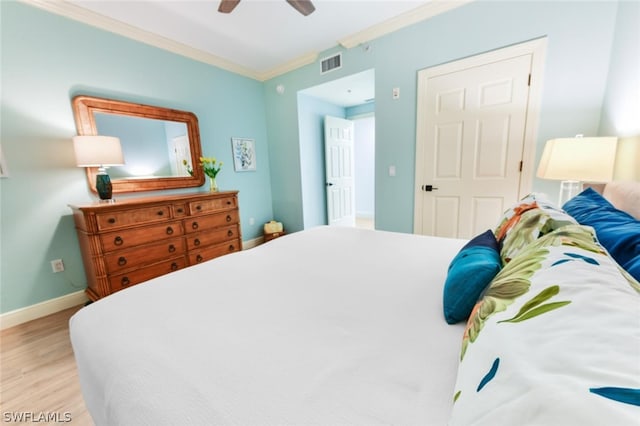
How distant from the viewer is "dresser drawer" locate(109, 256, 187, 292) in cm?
211

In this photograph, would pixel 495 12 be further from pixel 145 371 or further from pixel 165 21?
pixel 145 371

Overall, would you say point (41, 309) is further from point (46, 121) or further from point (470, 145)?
point (470, 145)

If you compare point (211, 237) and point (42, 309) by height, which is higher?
point (211, 237)

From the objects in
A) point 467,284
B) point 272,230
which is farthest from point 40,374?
point 272,230

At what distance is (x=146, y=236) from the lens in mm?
2281

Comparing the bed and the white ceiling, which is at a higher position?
the white ceiling

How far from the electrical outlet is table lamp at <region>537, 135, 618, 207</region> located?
13.5 ft

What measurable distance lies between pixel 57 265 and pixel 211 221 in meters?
1.35

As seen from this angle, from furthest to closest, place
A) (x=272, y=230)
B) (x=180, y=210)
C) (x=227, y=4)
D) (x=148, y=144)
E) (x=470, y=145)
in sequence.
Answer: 1. (x=272, y=230)
2. (x=148, y=144)
3. (x=180, y=210)
4. (x=470, y=145)
5. (x=227, y=4)

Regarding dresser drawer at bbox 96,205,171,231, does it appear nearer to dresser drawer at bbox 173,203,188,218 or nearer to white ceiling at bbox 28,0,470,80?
dresser drawer at bbox 173,203,188,218

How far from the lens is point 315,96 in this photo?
12.8 feet

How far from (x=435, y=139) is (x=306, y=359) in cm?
255

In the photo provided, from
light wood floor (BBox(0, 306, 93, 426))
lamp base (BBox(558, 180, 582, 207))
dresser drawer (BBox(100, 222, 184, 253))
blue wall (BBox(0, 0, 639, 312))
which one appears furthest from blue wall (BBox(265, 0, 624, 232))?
light wood floor (BBox(0, 306, 93, 426))

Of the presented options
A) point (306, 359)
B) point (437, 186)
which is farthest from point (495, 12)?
point (306, 359)
